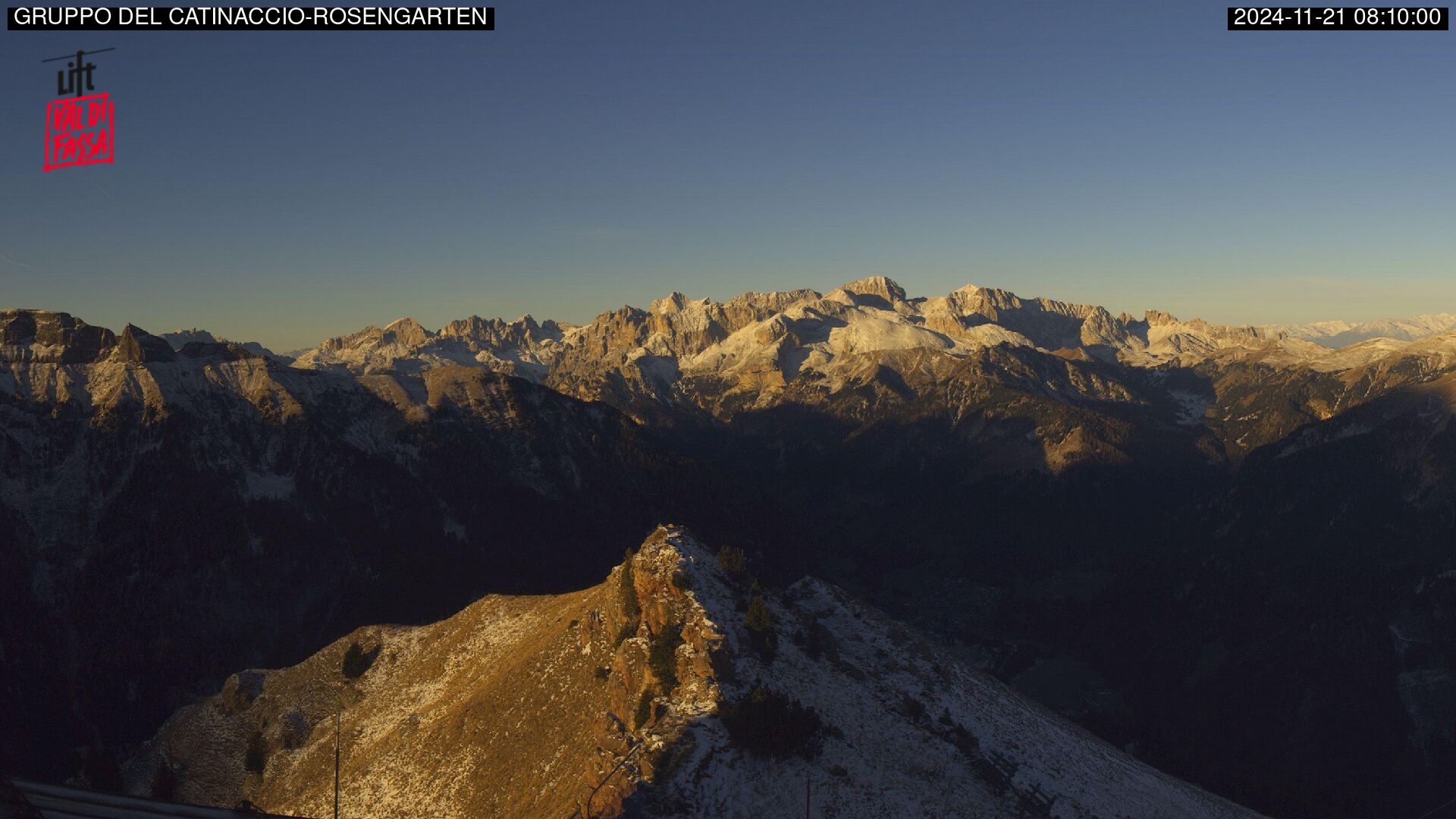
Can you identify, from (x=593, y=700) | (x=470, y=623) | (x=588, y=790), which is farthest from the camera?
(x=470, y=623)

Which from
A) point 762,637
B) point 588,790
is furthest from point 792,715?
point 588,790

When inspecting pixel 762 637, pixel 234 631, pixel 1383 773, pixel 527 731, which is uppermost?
pixel 762 637

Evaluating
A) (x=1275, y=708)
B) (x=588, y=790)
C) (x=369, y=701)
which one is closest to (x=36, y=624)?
(x=369, y=701)

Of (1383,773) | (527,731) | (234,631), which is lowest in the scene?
(1383,773)

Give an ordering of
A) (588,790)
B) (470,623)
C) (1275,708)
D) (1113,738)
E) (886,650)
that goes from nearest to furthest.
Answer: (588,790), (886,650), (470,623), (1113,738), (1275,708)

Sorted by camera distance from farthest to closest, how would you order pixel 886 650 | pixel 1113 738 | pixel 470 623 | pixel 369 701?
pixel 1113 738 → pixel 470 623 → pixel 369 701 → pixel 886 650

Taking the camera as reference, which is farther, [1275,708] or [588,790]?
[1275,708]

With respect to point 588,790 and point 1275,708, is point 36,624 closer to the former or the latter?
point 588,790

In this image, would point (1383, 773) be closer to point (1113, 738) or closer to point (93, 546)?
point (1113, 738)

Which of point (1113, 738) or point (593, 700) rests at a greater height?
point (593, 700)
